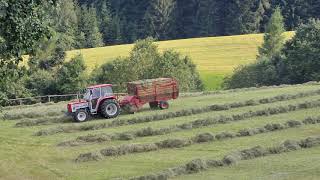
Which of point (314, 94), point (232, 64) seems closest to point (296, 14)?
point (232, 64)

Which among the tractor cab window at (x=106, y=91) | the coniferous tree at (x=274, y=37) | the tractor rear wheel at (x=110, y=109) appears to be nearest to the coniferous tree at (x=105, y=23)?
the coniferous tree at (x=274, y=37)

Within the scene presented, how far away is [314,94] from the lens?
38938mm

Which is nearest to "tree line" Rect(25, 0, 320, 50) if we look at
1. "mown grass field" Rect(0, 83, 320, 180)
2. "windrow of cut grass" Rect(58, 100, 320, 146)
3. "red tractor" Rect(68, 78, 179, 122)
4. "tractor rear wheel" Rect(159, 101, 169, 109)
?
"tractor rear wheel" Rect(159, 101, 169, 109)

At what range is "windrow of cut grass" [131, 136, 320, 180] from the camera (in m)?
21.3

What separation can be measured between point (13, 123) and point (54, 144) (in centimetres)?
824

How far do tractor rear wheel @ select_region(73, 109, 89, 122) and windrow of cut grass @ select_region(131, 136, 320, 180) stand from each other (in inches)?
522

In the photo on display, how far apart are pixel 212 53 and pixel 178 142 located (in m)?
62.7

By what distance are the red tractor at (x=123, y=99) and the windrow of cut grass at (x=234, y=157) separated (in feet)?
41.8

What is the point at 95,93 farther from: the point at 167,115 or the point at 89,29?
the point at 89,29

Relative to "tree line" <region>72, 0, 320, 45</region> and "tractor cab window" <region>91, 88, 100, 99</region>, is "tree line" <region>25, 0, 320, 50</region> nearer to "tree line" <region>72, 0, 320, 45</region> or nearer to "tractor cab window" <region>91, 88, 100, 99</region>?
"tree line" <region>72, 0, 320, 45</region>

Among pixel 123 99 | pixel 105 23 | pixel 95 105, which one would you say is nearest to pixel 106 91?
pixel 95 105

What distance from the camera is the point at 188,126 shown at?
3039 cm

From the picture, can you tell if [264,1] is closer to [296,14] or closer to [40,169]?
[296,14]

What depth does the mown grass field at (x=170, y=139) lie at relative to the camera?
72.8ft
